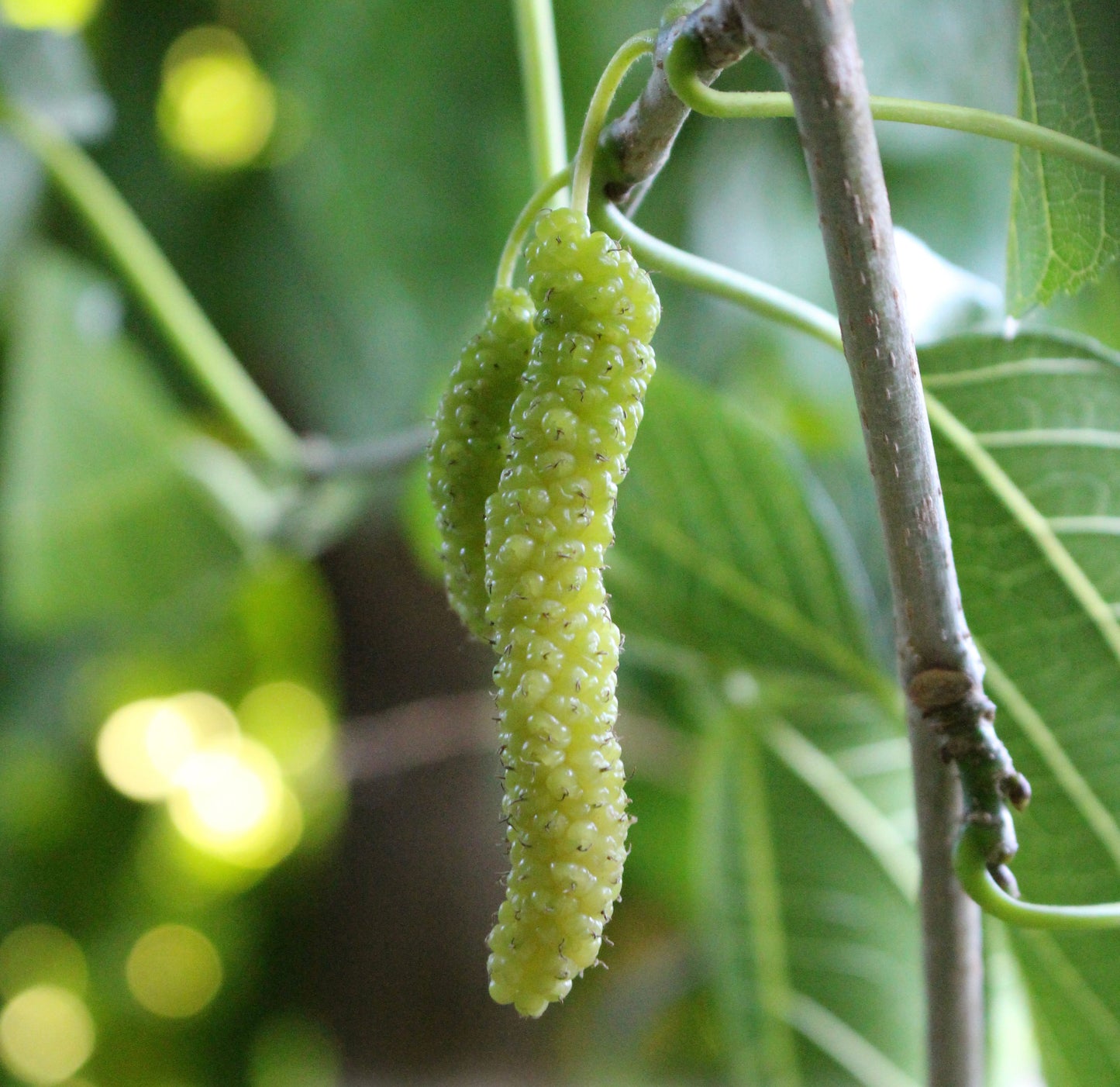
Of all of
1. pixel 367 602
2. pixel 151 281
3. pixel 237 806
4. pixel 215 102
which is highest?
pixel 215 102

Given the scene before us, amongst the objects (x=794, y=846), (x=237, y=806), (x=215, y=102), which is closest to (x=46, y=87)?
(x=215, y=102)

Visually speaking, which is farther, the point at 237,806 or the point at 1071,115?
the point at 237,806

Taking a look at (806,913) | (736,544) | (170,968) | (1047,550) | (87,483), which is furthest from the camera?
(170,968)

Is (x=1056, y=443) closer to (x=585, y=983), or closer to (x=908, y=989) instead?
(x=908, y=989)

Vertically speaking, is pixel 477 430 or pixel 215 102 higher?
pixel 215 102

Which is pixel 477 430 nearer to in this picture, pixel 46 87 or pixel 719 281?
pixel 719 281

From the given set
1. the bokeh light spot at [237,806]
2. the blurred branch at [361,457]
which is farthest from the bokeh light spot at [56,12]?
the bokeh light spot at [237,806]
